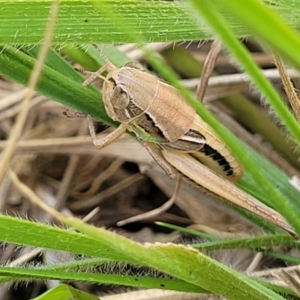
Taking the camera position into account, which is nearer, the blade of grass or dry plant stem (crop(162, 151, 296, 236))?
the blade of grass

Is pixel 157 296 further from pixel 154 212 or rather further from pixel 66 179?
pixel 66 179

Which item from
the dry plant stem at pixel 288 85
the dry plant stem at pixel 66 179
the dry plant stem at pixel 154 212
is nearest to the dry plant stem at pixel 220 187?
the dry plant stem at pixel 154 212

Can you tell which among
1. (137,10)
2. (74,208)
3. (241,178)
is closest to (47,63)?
(137,10)

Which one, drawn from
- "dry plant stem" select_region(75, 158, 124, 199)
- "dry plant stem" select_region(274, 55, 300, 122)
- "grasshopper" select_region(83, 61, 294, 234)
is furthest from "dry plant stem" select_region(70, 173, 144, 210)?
"dry plant stem" select_region(274, 55, 300, 122)

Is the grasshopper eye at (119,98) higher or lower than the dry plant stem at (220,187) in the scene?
higher

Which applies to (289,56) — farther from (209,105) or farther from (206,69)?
(209,105)

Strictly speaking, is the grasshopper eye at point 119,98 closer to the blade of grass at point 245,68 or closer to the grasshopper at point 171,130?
the grasshopper at point 171,130

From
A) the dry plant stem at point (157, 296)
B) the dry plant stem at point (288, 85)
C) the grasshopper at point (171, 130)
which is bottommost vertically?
the dry plant stem at point (157, 296)

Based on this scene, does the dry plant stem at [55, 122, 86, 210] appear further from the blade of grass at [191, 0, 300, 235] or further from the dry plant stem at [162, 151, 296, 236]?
Answer: the blade of grass at [191, 0, 300, 235]

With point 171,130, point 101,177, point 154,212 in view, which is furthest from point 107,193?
point 171,130
